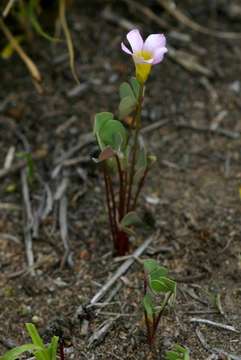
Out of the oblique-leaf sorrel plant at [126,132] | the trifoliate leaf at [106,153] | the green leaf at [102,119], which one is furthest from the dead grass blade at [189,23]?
the trifoliate leaf at [106,153]

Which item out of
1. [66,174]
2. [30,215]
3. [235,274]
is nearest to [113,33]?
[66,174]

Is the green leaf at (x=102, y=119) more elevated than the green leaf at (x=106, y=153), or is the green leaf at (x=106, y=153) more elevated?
the green leaf at (x=102, y=119)

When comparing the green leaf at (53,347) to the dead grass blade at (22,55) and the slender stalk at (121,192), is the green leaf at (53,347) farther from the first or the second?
the dead grass blade at (22,55)

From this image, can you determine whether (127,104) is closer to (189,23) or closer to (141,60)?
(141,60)

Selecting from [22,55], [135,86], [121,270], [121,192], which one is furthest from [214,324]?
[22,55]

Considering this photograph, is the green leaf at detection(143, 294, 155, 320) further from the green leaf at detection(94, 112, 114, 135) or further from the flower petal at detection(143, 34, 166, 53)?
the flower petal at detection(143, 34, 166, 53)

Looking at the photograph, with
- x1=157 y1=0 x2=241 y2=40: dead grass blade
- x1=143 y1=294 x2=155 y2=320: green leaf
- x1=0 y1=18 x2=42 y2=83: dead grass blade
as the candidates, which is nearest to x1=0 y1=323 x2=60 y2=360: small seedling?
x1=143 y1=294 x2=155 y2=320: green leaf

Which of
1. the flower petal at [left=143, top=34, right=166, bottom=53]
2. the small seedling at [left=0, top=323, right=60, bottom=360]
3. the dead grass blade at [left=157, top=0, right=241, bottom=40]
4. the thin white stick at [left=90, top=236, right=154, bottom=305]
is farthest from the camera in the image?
the dead grass blade at [left=157, top=0, right=241, bottom=40]
